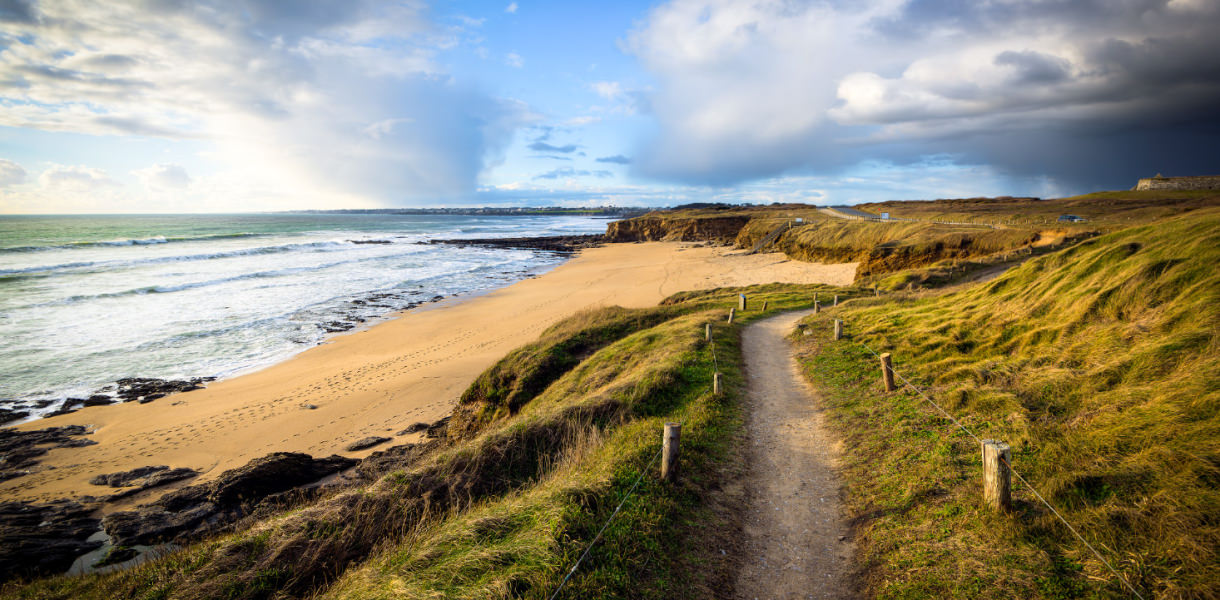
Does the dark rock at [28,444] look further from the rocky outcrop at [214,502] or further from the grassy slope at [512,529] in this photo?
the grassy slope at [512,529]

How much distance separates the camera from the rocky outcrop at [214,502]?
10.5 m

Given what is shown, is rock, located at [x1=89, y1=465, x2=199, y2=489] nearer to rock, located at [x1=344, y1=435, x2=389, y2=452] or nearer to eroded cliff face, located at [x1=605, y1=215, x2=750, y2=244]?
rock, located at [x1=344, y1=435, x2=389, y2=452]

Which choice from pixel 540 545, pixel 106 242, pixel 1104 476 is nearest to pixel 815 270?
pixel 1104 476

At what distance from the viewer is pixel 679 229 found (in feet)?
296

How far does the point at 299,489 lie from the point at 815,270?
43692 millimetres

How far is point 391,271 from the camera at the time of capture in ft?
176

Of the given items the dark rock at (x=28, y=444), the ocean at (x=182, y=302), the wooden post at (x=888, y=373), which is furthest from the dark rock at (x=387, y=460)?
the ocean at (x=182, y=302)

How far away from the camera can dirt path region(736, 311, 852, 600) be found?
20.0 feet

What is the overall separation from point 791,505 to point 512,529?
4412 mm

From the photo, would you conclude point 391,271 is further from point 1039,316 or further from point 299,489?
point 1039,316

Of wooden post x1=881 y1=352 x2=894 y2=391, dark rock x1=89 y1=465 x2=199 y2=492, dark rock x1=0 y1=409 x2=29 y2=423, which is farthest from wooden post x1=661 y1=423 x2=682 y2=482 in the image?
dark rock x1=0 y1=409 x2=29 y2=423

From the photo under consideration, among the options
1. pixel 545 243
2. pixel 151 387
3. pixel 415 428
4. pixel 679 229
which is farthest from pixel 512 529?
pixel 679 229

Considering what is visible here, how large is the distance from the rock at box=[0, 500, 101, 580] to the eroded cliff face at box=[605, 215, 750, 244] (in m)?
75.3

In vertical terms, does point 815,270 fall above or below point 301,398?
above
